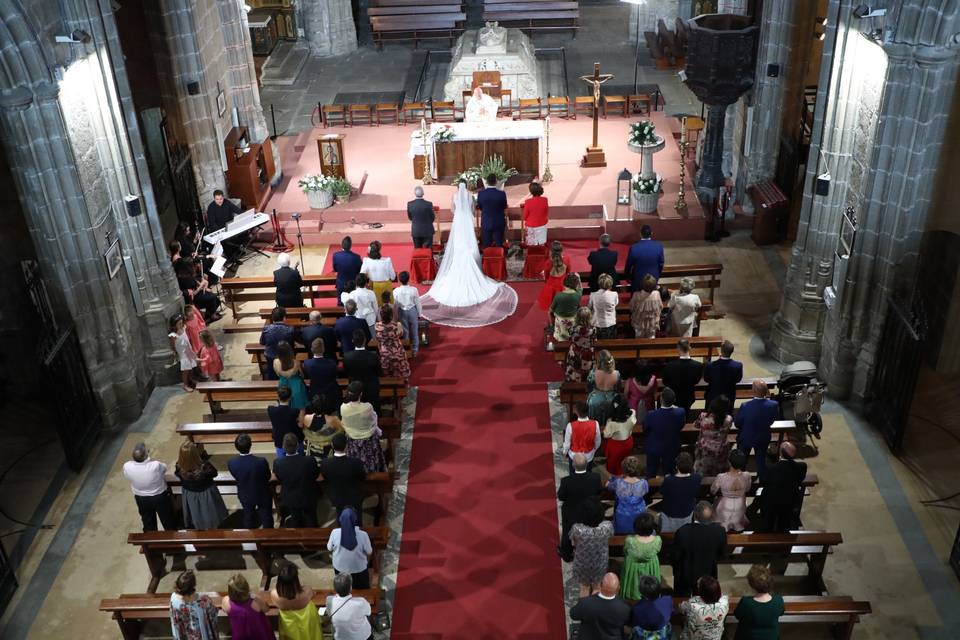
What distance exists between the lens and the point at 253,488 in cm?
996

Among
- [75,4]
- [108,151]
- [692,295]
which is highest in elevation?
[75,4]

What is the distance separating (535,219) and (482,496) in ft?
19.2

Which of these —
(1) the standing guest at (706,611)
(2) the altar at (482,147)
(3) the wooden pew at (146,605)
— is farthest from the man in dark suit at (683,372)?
(2) the altar at (482,147)

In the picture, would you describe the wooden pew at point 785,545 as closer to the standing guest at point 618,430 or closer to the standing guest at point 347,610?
the standing guest at point 618,430

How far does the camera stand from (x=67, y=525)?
1113 centimetres

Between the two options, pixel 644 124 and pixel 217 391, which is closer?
pixel 217 391

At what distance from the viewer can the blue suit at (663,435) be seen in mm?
10133

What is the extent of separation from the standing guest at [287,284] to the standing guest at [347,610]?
236 inches

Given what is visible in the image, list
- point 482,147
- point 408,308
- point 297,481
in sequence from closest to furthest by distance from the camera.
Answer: point 297,481 → point 408,308 → point 482,147

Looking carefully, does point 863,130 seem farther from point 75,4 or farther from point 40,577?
point 40,577

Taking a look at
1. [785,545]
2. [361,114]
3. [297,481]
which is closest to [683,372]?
[785,545]

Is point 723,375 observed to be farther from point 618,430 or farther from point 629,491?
point 629,491

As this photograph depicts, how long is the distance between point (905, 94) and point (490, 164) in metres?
9.14

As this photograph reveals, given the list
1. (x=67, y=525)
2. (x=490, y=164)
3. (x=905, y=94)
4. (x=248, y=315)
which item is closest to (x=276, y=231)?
(x=248, y=315)
